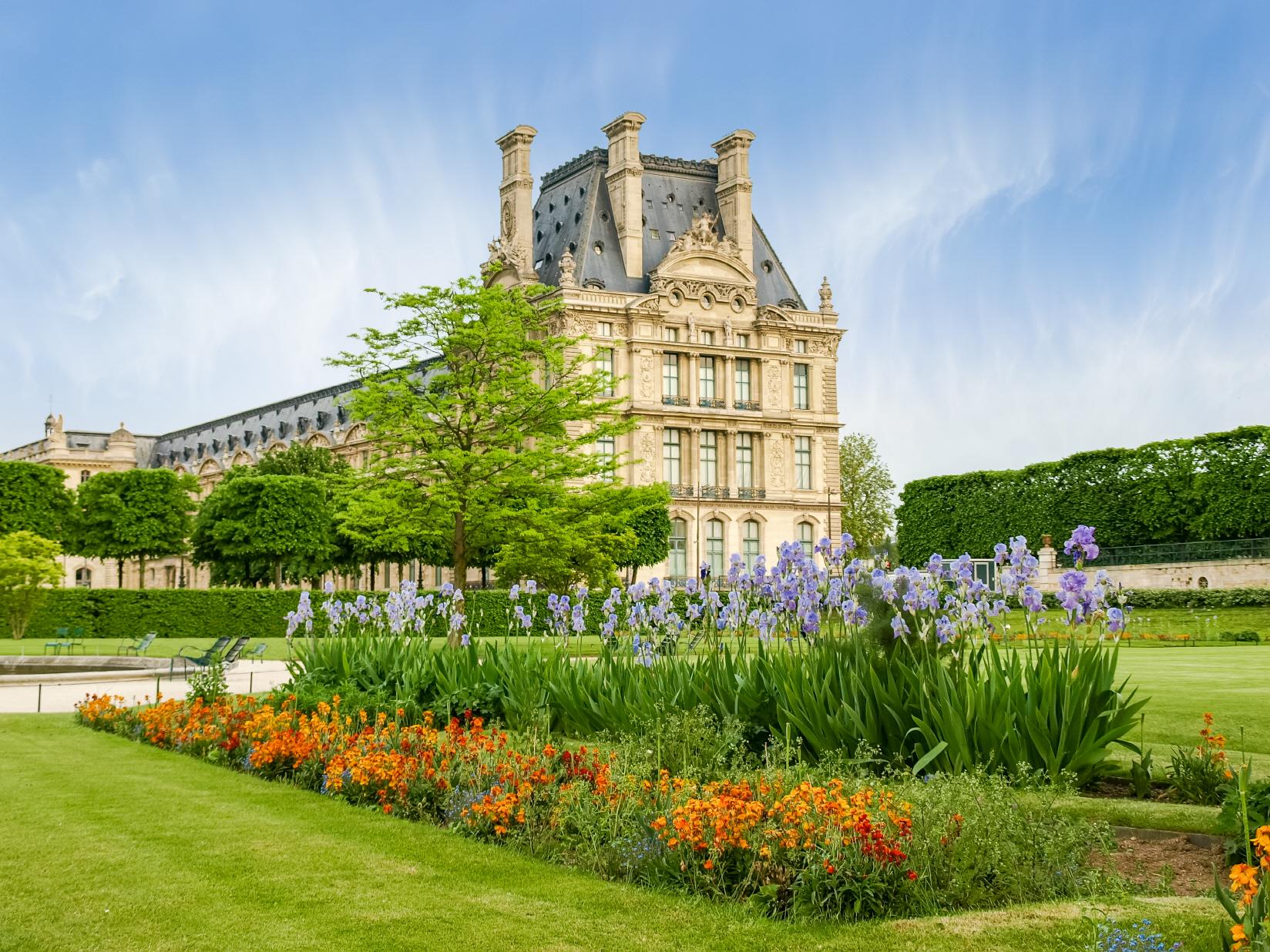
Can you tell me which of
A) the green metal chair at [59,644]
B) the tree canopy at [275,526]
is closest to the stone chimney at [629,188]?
the tree canopy at [275,526]

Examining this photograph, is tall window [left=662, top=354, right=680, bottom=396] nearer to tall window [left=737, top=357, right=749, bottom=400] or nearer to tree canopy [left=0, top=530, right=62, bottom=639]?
tall window [left=737, top=357, right=749, bottom=400]

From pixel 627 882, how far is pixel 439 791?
238 cm

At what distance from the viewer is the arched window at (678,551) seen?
6456cm

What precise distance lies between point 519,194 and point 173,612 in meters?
30.2

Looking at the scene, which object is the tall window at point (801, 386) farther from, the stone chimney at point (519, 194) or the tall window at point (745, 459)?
the stone chimney at point (519, 194)

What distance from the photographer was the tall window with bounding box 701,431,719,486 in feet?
218

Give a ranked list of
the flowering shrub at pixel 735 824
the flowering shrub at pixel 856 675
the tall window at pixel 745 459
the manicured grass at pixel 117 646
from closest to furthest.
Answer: the flowering shrub at pixel 735 824
the flowering shrub at pixel 856 675
the manicured grass at pixel 117 646
the tall window at pixel 745 459

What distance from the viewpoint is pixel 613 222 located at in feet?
218

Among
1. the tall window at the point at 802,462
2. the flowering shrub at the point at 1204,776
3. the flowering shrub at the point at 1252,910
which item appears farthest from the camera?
the tall window at the point at 802,462

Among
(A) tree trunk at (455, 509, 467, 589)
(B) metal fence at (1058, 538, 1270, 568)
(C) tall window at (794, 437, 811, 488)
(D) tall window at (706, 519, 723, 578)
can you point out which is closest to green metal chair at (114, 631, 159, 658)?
(A) tree trunk at (455, 509, 467, 589)

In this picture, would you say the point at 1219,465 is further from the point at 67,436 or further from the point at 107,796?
the point at 67,436

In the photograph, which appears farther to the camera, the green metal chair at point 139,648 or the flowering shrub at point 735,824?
the green metal chair at point 139,648

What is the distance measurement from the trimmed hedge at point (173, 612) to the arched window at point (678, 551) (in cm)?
2289

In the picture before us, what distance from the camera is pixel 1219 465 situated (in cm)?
4975
